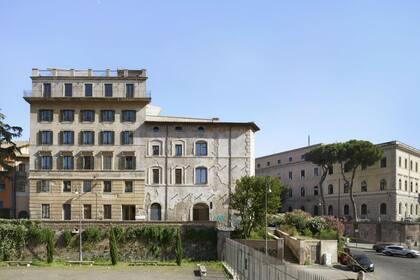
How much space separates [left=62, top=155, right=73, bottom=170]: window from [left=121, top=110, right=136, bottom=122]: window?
25.3 ft

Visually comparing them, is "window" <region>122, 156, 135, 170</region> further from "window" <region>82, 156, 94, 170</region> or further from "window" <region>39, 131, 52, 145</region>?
"window" <region>39, 131, 52, 145</region>

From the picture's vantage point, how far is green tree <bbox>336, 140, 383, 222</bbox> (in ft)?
260

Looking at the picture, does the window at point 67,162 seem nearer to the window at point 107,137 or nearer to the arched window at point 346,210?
the window at point 107,137

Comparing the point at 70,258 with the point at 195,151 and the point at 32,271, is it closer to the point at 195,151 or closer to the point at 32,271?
the point at 32,271

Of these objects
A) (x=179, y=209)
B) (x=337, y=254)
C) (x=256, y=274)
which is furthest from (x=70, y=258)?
(x=256, y=274)

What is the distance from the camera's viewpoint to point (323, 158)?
282ft

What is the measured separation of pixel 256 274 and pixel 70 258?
30.2 metres

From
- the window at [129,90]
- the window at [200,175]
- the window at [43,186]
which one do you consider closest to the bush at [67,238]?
the window at [43,186]

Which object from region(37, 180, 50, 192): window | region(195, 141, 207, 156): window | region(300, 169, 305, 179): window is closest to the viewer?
region(37, 180, 50, 192): window

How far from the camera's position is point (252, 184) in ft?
172

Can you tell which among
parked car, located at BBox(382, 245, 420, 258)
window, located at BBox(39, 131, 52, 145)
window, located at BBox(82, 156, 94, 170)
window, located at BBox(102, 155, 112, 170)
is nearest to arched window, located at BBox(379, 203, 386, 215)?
parked car, located at BBox(382, 245, 420, 258)

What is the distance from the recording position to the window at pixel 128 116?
200 ft

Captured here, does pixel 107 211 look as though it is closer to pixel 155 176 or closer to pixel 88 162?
pixel 88 162

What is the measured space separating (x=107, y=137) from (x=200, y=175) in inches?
470
